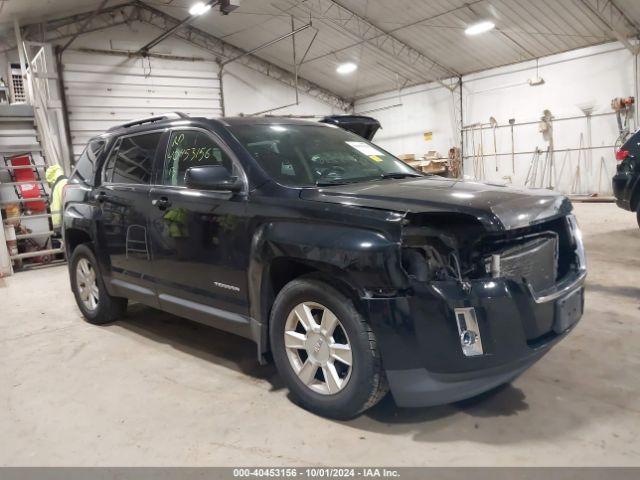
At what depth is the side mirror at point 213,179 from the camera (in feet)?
8.66

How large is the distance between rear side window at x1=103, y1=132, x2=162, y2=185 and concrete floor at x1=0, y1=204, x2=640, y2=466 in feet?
4.18

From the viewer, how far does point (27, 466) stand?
2240 mm

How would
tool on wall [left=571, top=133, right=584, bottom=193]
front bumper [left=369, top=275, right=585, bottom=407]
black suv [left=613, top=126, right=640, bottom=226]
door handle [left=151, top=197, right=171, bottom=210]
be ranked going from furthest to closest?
1. tool on wall [left=571, top=133, right=584, bottom=193]
2. black suv [left=613, top=126, right=640, bottom=226]
3. door handle [left=151, top=197, right=171, bottom=210]
4. front bumper [left=369, top=275, right=585, bottom=407]

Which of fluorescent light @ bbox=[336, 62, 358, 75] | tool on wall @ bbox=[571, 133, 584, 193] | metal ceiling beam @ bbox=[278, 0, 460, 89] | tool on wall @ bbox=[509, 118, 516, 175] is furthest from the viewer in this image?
fluorescent light @ bbox=[336, 62, 358, 75]

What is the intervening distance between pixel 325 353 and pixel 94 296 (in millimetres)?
2741

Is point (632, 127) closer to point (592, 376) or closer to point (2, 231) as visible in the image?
point (592, 376)

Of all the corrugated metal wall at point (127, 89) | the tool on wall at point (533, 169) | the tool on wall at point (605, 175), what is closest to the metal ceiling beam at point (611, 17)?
the tool on wall at point (605, 175)

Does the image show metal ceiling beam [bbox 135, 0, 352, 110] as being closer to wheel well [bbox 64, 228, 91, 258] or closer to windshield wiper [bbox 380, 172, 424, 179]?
wheel well [bbox 64, 228, 91, 258]

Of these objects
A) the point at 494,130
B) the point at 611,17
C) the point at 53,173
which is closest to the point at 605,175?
the point at 494,130

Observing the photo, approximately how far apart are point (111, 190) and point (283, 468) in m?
2.58

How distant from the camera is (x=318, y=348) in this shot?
7.97ft

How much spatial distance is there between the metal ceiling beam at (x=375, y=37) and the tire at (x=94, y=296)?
10.4 metres

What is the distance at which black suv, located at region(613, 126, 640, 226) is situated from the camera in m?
5.18

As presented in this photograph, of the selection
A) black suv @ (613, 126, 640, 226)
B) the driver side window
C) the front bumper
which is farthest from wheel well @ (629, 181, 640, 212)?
the driver side window
